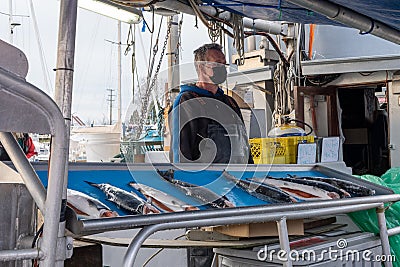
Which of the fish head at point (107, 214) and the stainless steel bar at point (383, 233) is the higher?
the fish head at point (107, 214)

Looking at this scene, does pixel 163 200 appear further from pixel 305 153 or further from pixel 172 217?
pixel 305 153

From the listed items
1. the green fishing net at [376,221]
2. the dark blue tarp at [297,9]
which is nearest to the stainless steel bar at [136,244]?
the green fishing net at [376,221]

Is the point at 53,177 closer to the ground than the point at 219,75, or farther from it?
closer to the ground

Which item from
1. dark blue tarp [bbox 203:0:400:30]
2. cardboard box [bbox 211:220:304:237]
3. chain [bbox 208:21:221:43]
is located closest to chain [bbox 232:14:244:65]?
dark blue tarp [bbox 203:0:400:30]

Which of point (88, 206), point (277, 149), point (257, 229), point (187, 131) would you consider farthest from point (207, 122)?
point (277, 149)

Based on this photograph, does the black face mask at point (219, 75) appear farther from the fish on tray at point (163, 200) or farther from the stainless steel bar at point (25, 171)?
the stainless steel bar at point (25, 171)

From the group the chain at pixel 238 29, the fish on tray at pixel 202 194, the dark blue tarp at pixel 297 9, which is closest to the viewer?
the fish on tray at pixel 202 194

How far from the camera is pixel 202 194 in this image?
2.06 metres

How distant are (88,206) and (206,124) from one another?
5.07 ft

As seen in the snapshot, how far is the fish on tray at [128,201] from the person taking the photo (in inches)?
67.3

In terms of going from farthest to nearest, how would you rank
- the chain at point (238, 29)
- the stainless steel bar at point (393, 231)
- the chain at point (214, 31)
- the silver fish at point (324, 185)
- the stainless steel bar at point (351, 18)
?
1. the chain at point (214, 31)
2. the chain at point (238, 29)
3. the stainless steel bar at point (351, 18)
4. the stainless steel bar at point (393, 231)
5. the silver fish at point (324, 185)

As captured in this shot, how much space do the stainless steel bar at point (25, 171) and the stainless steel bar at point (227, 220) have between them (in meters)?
0.40

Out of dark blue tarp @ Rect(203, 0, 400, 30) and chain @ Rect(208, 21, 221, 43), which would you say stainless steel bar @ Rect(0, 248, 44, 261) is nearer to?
dark blue tarp @ Rect(203, 0, 400, 30)

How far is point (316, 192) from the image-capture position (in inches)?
95.9
